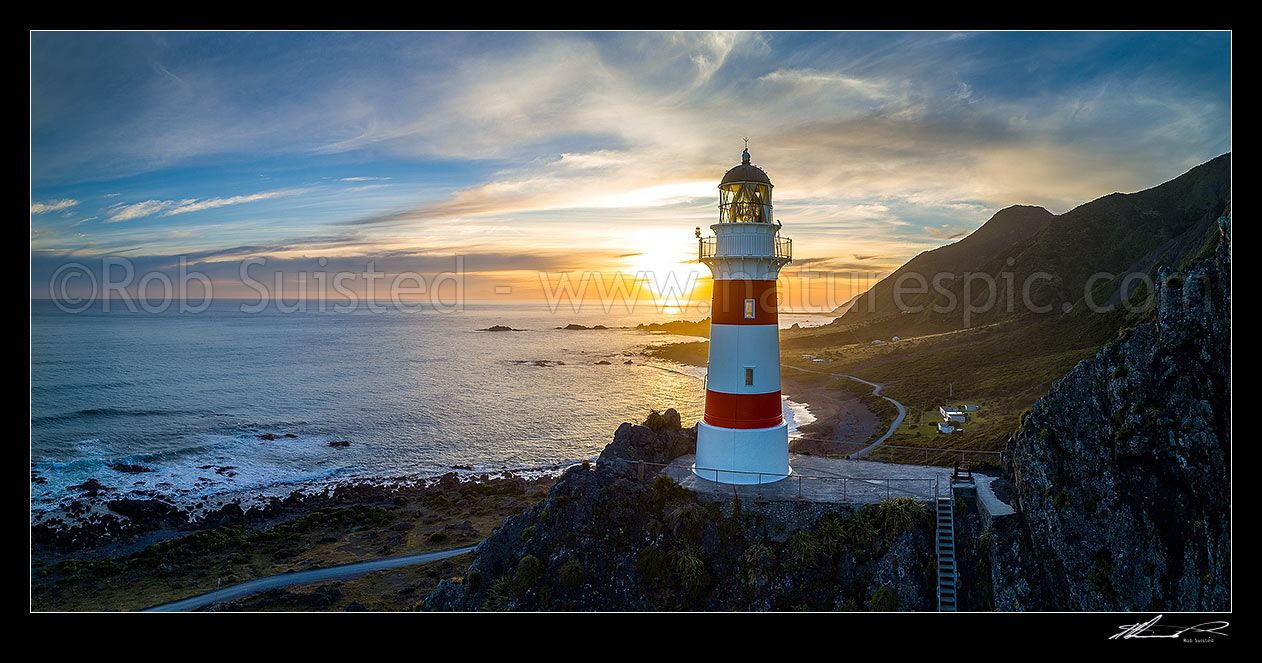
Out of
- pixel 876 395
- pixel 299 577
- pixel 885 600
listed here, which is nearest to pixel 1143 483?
pixel 885 600

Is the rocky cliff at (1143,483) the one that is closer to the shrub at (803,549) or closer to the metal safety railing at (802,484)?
the metal safety railing at (802,484)

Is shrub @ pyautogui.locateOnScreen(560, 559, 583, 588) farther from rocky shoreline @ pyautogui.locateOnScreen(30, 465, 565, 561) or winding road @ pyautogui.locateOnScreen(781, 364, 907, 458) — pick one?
rocky shoreline @ pyautogui.locateOnScreen(30, 465, 565, 561)

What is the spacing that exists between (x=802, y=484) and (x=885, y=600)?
342 cm

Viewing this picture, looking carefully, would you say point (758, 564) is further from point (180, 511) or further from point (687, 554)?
point (180, 511)

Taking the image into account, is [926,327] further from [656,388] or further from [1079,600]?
[1079,600]

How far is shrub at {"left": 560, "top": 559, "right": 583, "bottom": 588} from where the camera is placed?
12953 mm

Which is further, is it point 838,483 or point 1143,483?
point 838,483

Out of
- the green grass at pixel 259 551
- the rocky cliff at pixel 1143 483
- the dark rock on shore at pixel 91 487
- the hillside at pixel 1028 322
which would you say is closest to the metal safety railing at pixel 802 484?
the rocky cliff at pixel 1143 483

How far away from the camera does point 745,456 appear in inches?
583

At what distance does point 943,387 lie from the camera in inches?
1762

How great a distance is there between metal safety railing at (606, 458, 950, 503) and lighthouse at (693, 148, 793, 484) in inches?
2.6

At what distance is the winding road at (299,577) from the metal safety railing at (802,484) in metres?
11.6

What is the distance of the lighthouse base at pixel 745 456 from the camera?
48.4 feet

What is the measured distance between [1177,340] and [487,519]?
23.5 m
